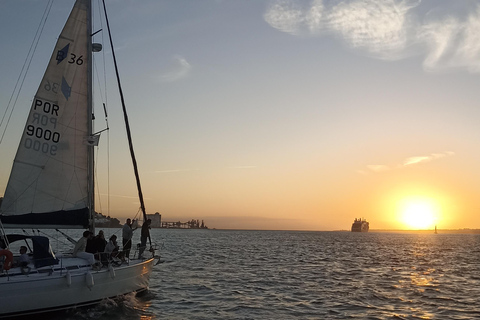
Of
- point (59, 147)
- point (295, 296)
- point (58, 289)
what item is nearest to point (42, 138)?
point (59, 147)

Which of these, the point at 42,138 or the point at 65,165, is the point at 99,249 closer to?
the point at 65,165

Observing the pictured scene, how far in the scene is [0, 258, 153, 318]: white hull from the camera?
1409 cm

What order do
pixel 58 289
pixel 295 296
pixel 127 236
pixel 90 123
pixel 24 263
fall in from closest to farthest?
pixel 58 289 < pixel 24 263 < pixel 90 123 < pixel 127 236 < pixel 295 296

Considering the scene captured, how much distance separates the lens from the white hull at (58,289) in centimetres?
1409

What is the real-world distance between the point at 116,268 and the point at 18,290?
4118 millimetres

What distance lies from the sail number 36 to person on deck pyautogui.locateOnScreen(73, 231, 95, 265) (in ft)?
12.5

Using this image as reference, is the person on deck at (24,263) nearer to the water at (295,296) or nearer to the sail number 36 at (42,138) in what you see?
the water at (295,296)

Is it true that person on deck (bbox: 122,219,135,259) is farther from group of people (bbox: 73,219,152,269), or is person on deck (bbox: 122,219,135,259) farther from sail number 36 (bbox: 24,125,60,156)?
sail number 36 (bbox: 24,125,60,156)

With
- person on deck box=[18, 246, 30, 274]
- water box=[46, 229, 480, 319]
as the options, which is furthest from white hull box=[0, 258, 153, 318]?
water box=[46, 229, 480, 319]

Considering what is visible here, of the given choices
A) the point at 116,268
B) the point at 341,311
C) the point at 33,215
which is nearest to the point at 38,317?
the point at 116,268

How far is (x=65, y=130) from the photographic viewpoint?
1939 cm

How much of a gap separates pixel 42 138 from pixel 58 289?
6838 millimetres

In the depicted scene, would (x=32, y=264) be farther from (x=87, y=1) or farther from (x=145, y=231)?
(x=87, y=1)

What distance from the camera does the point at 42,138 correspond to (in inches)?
744
